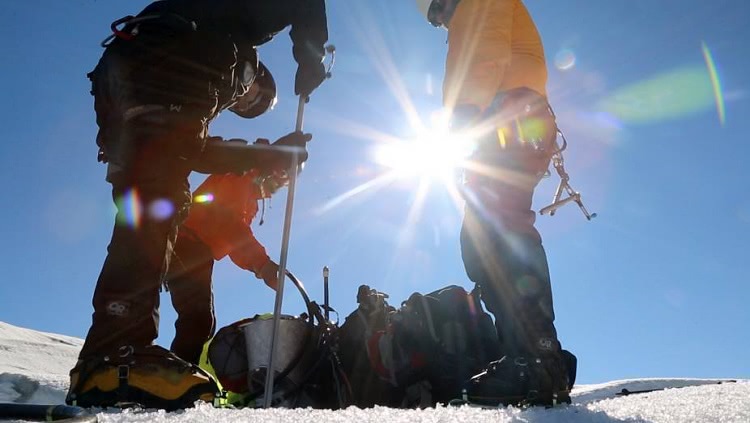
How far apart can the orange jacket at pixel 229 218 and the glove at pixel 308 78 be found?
1.42 metres

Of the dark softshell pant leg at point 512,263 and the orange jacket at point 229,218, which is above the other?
the orange jacket at point 229,218

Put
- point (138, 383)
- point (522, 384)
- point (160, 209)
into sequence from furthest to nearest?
1. point (160, 209)
2. point (522, 384)
3. point (138, 383)

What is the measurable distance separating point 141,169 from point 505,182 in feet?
4.92

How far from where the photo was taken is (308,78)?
10.2ft

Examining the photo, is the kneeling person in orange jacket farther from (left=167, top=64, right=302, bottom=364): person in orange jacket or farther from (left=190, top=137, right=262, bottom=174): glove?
(left=190, top=137, right=262, bottom=174): glove

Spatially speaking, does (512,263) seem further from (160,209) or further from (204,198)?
(204,198)

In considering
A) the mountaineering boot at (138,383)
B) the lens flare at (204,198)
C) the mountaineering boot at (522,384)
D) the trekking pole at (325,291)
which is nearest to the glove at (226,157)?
the mountaineering boot at (138,383)

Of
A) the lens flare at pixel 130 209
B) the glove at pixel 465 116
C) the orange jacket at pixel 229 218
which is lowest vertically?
the lens flare at pixel 130 209

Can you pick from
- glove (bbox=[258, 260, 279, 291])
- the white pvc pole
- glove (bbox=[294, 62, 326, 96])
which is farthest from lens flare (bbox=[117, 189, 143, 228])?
glove (bbox=[258, 260, 279, 291])

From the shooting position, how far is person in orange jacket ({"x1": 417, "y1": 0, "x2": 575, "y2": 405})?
7.01 ft

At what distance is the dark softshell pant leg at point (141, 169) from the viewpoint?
1984 mm

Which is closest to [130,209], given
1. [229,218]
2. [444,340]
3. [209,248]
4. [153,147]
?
[153,147]

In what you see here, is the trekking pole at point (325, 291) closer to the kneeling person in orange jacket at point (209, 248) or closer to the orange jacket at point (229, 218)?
the kneeling person in orange jacket at point (209, 248)

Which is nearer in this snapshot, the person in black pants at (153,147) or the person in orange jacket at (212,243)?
the person in black pants at (153,147)
